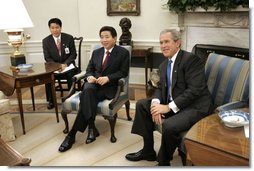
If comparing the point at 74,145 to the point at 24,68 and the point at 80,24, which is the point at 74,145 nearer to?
the point at 24,68

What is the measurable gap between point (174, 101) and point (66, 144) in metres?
1.06

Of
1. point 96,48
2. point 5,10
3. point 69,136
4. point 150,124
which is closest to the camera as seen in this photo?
point 150,124

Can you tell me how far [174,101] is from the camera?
2.04 m

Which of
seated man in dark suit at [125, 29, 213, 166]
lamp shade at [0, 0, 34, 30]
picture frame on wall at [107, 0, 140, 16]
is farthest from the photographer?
picture frame on wall at [107, 0, 140, 16]

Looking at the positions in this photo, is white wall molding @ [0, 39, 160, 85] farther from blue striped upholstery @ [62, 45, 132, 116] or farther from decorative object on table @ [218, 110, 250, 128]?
decorative object on table @ [218, 110, 250, 128]

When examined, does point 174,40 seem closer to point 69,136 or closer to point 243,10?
point 69,136

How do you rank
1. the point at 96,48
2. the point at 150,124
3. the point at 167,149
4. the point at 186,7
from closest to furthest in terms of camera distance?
1. the point at 167,149
2. the point at 150,124
3. the point at 96,48
4. the point at 186,7

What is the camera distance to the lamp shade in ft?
9.33

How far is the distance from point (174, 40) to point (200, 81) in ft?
1.12

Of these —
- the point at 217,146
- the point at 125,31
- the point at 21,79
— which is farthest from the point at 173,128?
the point at 125,31

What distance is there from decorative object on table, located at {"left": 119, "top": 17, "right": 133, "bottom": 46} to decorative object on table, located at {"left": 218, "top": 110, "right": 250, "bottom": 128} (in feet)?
8.56

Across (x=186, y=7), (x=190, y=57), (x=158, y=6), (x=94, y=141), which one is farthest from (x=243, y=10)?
(x=94, y=141)

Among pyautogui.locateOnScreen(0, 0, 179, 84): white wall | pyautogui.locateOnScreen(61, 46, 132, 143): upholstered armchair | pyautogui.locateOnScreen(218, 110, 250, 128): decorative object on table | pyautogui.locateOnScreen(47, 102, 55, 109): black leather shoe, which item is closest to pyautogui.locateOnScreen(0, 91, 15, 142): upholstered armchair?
pyautogui.locateOnScreen(61, 46, 132, 143): upholstered armchair

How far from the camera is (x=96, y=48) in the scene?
3.04m
